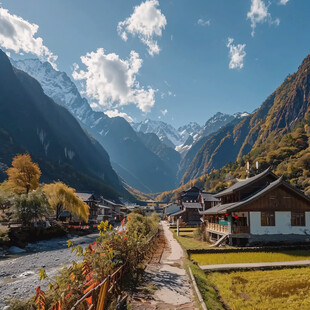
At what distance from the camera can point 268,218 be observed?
102ft

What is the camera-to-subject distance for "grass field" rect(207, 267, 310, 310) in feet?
39.8

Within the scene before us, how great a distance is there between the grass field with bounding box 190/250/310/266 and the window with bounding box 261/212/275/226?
4.81 meters

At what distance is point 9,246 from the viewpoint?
1385 inches

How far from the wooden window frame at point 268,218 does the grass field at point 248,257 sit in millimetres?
4766

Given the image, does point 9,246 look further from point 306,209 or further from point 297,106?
point 297,106

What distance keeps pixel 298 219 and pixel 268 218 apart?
13.0 ft

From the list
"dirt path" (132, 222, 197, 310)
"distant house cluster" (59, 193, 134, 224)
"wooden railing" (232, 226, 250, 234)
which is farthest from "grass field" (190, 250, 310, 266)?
"distant house cluster" (59, 193, 134, 224)

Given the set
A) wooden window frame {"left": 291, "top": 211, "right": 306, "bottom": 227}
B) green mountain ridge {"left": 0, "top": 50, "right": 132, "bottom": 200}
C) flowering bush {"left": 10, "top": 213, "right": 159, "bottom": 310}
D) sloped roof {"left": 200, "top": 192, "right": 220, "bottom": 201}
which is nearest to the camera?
flowering bush {"left": 10, "top": 213, "right": 159, "bottom": 310}

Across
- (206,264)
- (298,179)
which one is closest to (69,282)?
(206,264)

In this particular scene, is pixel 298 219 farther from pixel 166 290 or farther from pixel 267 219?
pixel 166 290

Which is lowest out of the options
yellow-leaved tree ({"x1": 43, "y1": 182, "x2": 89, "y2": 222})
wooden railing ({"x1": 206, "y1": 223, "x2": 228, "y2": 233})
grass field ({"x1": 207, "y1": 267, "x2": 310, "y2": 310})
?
grass field ({"x1": 207, "y1": 267, "x2": 310, "y2": 310})

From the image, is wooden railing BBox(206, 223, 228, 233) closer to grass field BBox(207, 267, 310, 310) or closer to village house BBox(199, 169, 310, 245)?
village house BBox(199, 169, 310, 245)

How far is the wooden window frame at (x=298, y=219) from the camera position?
103 feet

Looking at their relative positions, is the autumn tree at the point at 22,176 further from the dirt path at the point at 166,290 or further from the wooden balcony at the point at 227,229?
the dirt path at the point at 166,290
